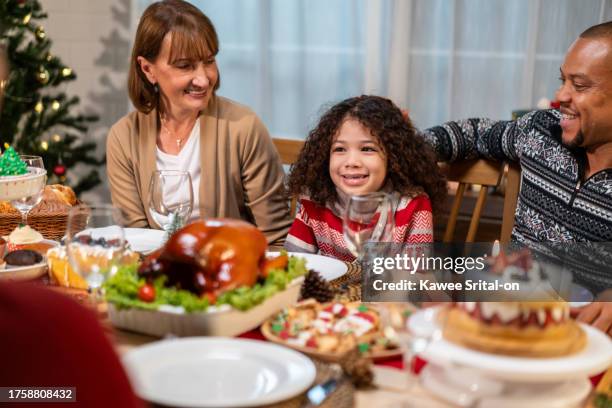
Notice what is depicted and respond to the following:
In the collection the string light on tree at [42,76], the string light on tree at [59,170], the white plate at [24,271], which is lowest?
the string light on tree at [59,170]

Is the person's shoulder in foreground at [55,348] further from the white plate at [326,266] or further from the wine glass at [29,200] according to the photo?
the wine glass at [29,200]

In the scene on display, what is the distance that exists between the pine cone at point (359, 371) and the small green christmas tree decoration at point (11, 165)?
102 cm

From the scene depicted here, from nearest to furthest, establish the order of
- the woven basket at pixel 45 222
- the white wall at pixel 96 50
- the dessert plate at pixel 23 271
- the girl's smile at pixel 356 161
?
1. the dessert plate at pixel 23 271
2. the woven basket at pixel 45 222
3. the girl's smile at pixel 356 161
4. the white wall at pixel 96 50

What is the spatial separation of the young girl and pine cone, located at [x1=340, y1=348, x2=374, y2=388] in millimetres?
971

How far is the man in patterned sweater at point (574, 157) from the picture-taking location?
203 centimetres

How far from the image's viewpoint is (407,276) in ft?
5.57

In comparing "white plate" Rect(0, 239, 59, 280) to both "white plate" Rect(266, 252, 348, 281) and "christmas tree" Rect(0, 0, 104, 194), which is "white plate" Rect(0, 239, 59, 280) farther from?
"christmas tree" Rect(0, 0, 104, 194)

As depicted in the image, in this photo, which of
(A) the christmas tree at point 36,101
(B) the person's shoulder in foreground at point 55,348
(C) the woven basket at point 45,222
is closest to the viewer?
(B) the person's shoulder in foreground at point 55,348

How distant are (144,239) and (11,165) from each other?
1.07 feet

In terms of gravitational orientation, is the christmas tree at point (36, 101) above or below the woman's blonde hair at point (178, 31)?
below

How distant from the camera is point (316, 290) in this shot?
1.52m

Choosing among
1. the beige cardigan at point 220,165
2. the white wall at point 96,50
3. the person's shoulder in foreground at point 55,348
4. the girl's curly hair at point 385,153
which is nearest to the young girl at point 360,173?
the girl's curly hair at point 385,153

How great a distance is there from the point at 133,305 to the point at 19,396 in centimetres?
58

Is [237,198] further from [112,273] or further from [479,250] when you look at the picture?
[112,273]
